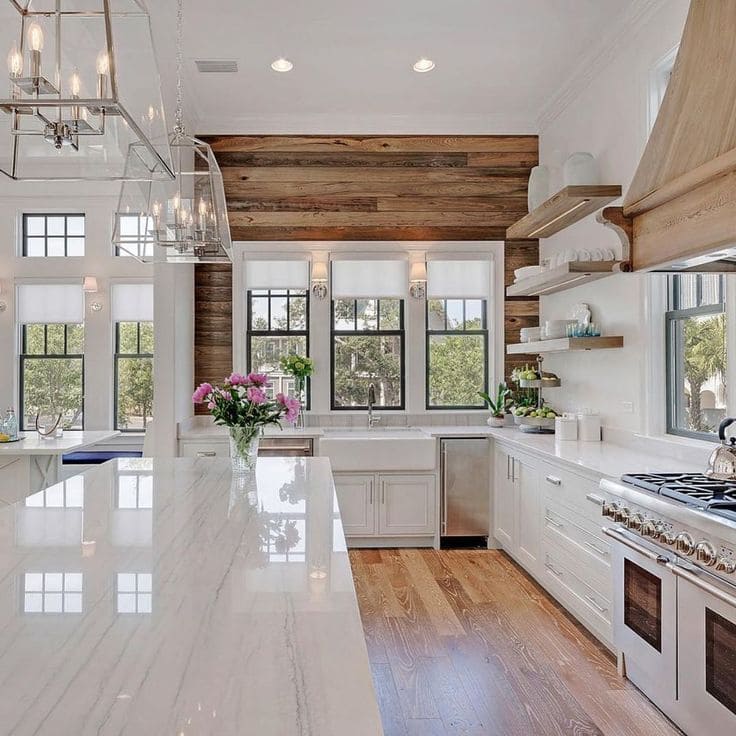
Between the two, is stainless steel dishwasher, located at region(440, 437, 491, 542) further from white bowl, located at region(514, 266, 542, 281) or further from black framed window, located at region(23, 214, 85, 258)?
black framed window, located at region(23, 214, 85, 258)

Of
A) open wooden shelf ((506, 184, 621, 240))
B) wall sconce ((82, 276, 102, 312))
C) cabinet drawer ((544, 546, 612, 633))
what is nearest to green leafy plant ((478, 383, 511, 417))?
open wooden shelf ((506, 184, 621, 240))

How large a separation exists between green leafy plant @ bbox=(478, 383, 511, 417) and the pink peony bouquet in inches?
114

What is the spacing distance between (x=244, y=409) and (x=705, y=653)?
194cm

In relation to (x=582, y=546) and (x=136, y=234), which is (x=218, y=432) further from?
(x=582, y=546)

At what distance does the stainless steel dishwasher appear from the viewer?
4961mm

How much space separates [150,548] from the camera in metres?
1.72

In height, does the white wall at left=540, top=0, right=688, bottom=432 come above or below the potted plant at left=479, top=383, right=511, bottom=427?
above

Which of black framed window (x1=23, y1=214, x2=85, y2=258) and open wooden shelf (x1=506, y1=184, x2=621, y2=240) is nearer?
open wooden shelf (x1=506, y1=184, x2=621, y2=240)

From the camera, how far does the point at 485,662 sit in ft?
9.95

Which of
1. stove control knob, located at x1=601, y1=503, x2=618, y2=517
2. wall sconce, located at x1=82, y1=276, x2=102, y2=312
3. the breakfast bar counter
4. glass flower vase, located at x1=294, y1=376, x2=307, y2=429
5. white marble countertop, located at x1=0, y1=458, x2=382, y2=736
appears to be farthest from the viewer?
wall sconce, located at x1=82, y1=276, x2=102, y2=312

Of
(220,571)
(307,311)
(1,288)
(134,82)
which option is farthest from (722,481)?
(1,288)

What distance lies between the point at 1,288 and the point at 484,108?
521 cm

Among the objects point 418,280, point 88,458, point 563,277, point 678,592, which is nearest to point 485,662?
point 678,592

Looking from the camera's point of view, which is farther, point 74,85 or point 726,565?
point 726,565
